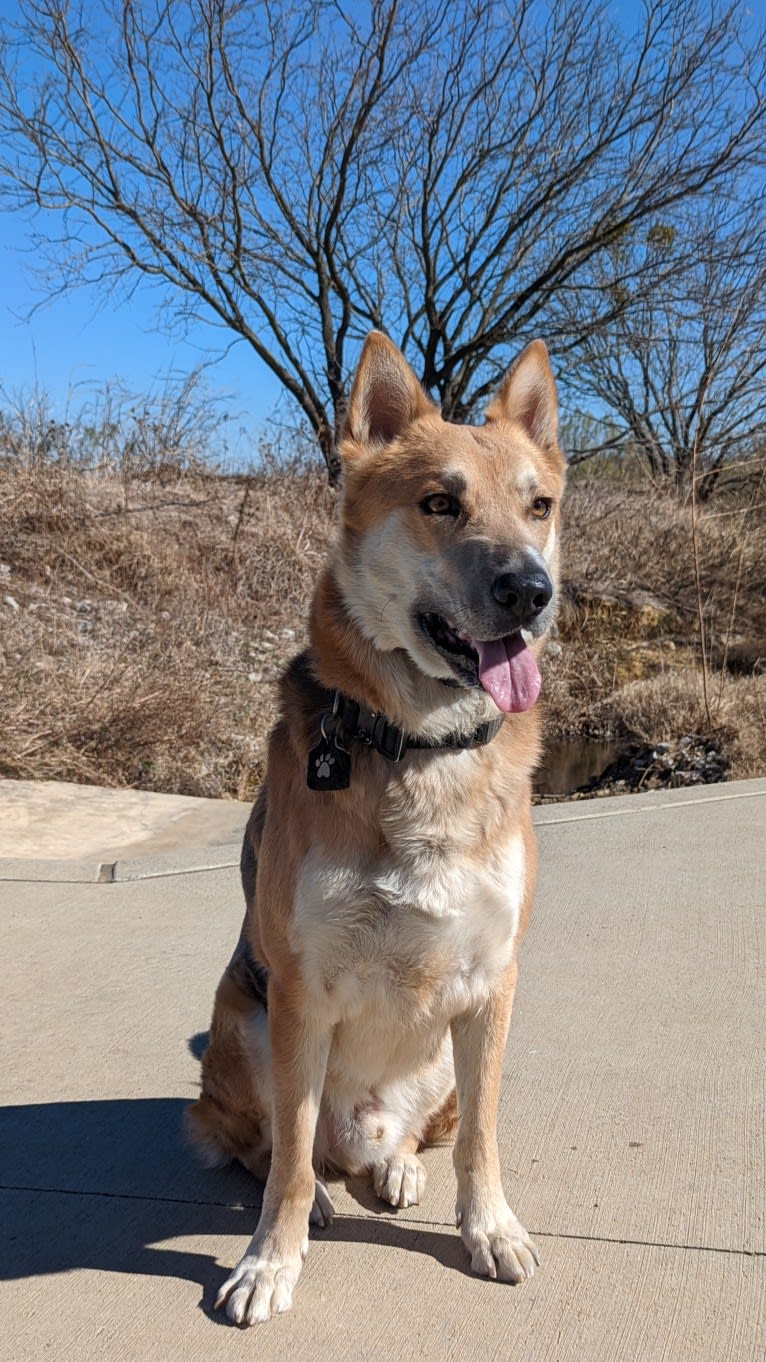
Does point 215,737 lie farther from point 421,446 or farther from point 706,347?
point 706,347

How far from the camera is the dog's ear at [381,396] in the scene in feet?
8.69

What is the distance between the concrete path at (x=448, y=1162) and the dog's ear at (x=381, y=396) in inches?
67.4

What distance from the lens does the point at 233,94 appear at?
1143cm

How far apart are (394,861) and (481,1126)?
627mm

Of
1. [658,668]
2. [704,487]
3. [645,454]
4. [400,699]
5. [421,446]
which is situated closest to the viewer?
[400,699]

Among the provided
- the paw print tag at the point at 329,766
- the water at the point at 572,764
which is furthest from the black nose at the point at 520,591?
the water at the point at 572,764

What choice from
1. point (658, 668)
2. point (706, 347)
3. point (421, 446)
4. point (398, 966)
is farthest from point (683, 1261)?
point (706, 347)

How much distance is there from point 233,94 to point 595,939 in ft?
34.9

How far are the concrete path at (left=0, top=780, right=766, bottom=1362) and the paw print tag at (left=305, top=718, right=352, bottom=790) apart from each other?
0.97 m

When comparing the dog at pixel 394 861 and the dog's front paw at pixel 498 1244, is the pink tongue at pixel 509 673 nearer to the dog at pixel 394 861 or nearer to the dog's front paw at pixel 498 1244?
the dog at pixel 394 861

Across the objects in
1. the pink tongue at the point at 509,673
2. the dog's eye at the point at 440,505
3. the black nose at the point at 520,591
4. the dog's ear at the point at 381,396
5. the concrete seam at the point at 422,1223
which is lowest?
the concrete seam at the point at 422,1223

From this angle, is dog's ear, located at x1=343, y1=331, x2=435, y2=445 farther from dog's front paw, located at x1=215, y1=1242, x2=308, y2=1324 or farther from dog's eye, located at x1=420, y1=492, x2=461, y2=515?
dog's front paw, located at x1=215, y1=1242, x2=308, y2=1324

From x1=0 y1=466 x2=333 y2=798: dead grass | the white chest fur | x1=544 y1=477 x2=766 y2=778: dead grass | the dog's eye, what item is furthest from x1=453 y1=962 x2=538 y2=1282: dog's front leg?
x1=544 y1=477 x2=766 y2=778: dead grass

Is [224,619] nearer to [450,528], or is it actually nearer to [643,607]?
[643,607]
